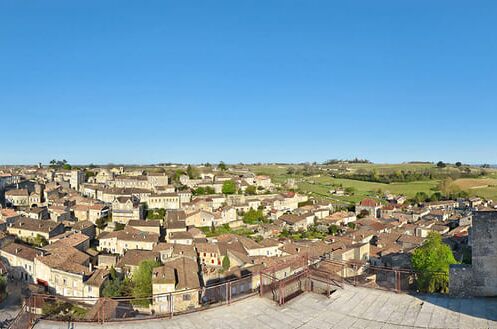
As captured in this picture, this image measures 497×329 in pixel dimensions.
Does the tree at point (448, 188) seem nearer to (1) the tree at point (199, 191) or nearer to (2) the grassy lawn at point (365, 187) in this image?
(2) the grassy lawn at point (365, 187)

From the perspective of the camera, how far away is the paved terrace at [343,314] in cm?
802

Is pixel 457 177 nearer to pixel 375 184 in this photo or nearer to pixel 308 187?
pixel 375 184

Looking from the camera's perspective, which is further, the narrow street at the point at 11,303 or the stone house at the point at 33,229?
the stone house at the point at 33,229

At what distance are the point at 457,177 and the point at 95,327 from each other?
132 m

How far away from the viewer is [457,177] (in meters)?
121

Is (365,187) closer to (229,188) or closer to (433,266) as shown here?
(229,188)

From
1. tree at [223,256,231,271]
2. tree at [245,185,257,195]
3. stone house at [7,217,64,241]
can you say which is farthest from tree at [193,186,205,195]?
tree at [223,256,231,271]

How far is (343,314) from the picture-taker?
8.63 metres

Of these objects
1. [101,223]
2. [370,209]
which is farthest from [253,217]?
[101,223]

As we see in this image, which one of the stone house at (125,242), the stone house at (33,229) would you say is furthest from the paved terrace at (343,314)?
the stone house at (33,229)

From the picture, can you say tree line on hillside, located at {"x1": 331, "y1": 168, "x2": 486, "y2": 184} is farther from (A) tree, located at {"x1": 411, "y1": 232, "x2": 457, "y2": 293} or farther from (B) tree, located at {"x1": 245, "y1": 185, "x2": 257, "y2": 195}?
(A) tree, located at {"x1": 411, "y1": 232, "x2": 457, "y2": 293}

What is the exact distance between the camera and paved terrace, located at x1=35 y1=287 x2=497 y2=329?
8.02 metres

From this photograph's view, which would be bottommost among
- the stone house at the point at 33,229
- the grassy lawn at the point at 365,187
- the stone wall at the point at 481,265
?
the stone house at the point at 33,229

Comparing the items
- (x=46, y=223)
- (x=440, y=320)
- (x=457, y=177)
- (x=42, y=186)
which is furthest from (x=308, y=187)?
(x=440, y=320)
